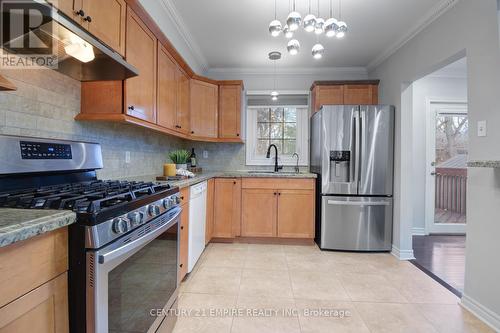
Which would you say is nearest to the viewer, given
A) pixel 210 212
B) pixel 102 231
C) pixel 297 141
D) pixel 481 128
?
pixel 102 231

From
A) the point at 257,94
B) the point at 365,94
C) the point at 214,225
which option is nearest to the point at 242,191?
the point at 214,225

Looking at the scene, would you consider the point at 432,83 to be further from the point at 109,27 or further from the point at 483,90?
the point at 109,27

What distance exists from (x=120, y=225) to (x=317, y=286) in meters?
1.84

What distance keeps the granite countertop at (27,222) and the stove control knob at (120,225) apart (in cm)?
15

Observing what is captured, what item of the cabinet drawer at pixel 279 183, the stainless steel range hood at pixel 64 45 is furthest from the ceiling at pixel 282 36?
the cabinet drawer at pixel 279 183

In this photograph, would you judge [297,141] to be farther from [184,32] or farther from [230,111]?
[184,32]

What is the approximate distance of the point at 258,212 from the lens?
10.9 ft

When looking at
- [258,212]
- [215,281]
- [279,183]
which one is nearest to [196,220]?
[215,281]

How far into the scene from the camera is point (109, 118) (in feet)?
5.55

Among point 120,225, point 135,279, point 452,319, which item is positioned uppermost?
point 120,225

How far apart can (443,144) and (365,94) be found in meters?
1.64

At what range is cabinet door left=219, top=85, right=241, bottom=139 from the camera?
3660 mm

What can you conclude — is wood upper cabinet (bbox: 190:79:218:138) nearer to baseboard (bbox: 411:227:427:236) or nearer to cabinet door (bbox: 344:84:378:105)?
cabinet door (bbox: 344:84:378:105)

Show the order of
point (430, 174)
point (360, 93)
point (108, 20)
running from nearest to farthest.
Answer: point (108, 20) → point (360, 93) → point (430, 174)
